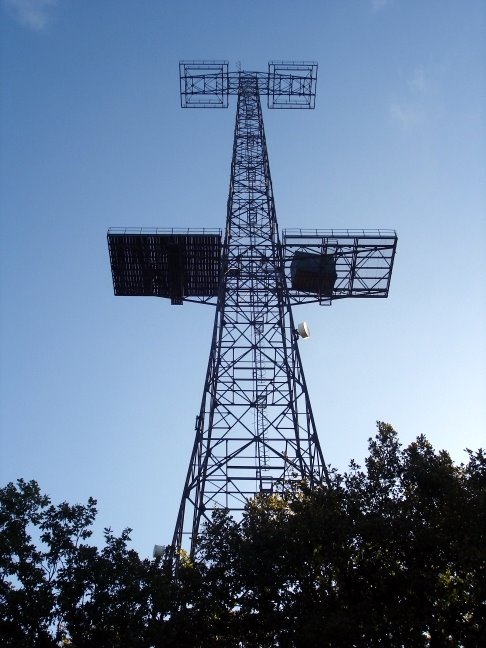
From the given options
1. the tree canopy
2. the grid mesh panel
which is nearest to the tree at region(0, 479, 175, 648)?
the tree canopy

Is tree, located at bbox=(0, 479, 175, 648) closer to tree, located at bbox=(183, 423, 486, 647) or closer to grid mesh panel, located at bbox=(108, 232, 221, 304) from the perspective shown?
tree, located at bbox=(183, 423, 486, 647)

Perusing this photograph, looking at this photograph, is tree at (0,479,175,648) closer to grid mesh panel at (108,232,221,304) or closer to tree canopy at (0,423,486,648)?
tree canopy at (0,423,486,648)

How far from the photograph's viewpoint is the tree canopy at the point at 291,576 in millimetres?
14508

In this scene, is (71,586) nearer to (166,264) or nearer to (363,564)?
(363,564)

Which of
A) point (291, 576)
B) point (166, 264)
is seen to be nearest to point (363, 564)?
point (291, 576)

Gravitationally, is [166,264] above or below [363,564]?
above

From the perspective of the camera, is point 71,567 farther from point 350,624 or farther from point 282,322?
point 282,322

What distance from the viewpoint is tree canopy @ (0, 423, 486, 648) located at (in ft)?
47.6

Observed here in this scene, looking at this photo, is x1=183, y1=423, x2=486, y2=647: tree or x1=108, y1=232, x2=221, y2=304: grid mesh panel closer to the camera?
x1=183, y1=423, x2=486, y2=647: tree

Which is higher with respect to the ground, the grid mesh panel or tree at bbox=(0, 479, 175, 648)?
the grid mesh panel

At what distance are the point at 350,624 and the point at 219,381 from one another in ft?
37.3

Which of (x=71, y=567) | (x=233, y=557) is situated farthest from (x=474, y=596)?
(x=71, y=567)

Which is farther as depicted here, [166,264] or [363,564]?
[166,264]

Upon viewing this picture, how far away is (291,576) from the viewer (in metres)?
15.7
